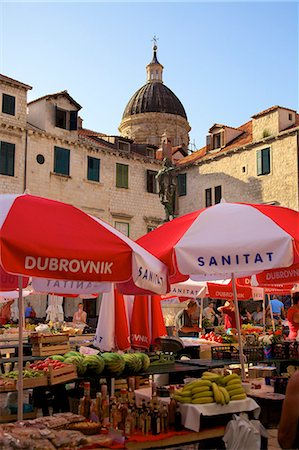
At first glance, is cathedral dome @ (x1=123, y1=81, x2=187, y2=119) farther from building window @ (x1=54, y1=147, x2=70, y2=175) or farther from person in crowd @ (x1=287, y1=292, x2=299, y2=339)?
person in crowd @ (x1=287, y1=292, x2=299, y2=339)

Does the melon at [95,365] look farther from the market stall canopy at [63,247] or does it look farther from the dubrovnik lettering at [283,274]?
the dubrovnik lettering at [283,274]

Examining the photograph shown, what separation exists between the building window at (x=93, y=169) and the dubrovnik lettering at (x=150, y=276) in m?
24.8

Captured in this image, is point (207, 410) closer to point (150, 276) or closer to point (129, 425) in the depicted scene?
point (129, 425)

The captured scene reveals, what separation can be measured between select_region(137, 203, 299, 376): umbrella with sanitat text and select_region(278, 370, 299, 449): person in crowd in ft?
6.34

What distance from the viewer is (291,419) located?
3898mm

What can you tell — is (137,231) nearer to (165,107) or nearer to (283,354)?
(165,107)

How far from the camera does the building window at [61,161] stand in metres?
28.7

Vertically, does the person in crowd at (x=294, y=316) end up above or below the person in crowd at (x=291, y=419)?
above

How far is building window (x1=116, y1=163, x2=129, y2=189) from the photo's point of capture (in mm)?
31609

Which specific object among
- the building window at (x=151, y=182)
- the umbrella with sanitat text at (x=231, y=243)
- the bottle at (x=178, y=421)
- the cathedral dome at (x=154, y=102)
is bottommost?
the bottle at (x=178, y=421)

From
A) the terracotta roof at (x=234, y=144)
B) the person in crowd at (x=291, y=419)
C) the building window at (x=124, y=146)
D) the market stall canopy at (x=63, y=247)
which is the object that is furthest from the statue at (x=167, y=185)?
the person in crowd at (x=291, y=419)

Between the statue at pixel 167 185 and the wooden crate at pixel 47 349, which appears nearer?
the wooden crate at pixel 47 349

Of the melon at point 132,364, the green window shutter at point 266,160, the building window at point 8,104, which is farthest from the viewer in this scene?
the green window shutter at point 266,160

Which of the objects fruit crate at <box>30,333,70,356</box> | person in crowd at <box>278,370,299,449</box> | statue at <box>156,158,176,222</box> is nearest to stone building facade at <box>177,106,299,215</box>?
statue at <box>156,158,176,222</box>
